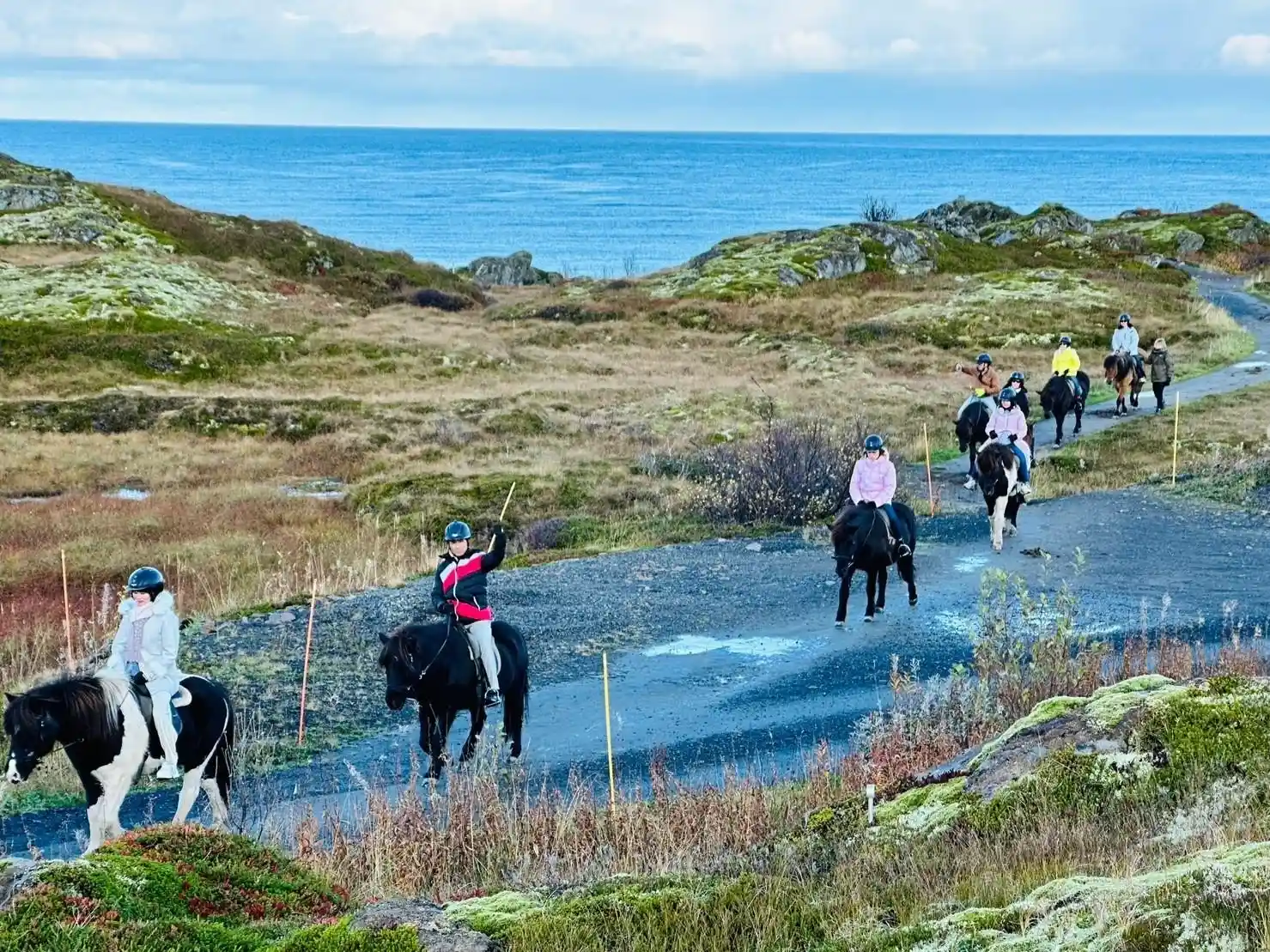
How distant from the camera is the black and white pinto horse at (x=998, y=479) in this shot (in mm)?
21781

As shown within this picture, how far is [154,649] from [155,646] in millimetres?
23

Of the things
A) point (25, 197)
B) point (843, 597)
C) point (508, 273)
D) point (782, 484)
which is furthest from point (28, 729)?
point (508, 273)

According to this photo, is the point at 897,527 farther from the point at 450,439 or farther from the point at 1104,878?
the point at 450,439

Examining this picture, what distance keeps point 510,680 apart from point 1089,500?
15.7 metres

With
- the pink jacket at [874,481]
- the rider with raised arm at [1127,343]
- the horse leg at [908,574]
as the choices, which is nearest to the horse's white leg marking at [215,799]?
the pink jacket at [874,481]

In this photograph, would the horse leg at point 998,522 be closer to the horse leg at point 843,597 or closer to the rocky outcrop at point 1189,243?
the horse leg at point 843,597

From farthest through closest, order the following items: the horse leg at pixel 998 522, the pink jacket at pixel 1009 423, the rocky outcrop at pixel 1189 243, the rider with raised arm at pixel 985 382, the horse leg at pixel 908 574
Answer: the rocky outcrop at pixel 1189 243 → the rider with raised arm at pixel 985 382 → the pink jacket at pixel 1009 423 → the horse leg at pixel 998 522 → the horse leg at pixel 908 574

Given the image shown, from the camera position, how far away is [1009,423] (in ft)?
75.1

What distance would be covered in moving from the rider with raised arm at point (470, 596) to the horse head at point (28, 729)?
3876mm

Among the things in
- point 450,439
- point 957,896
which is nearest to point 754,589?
point 957,896

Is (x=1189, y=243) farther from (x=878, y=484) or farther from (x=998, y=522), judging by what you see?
(x=878, y=484)

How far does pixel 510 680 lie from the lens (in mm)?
13758

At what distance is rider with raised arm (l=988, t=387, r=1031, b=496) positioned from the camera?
A: 22359mm

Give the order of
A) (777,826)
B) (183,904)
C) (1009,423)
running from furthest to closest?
(1009,423), (777,826), (183,904)
